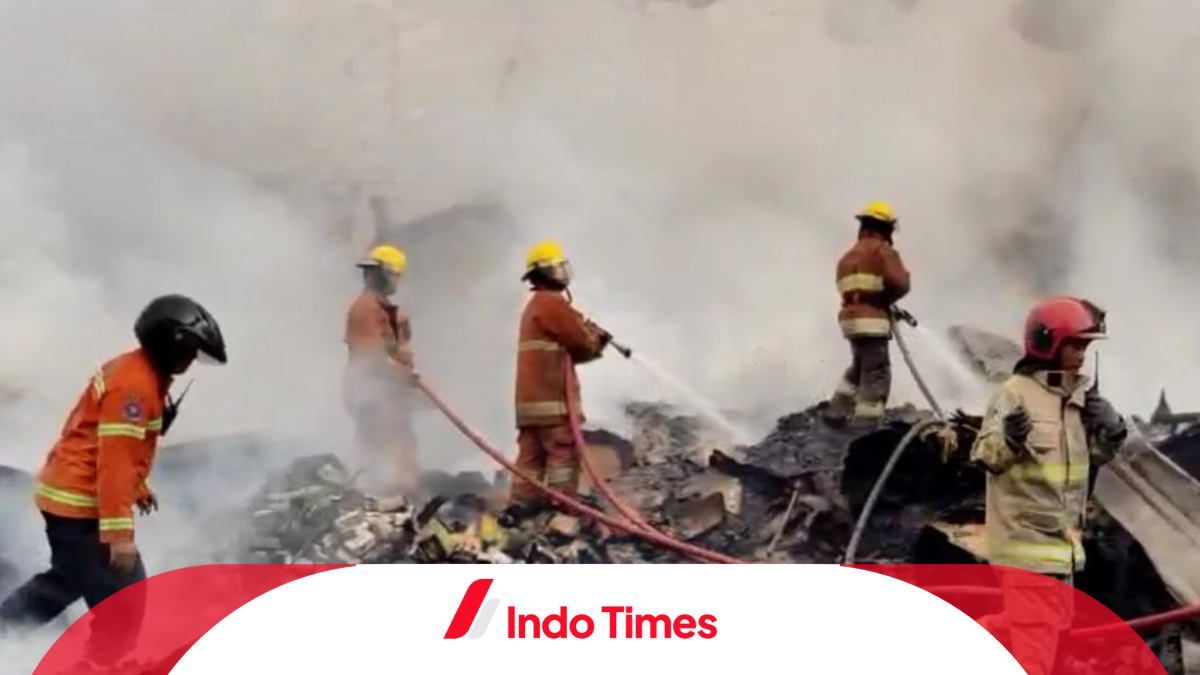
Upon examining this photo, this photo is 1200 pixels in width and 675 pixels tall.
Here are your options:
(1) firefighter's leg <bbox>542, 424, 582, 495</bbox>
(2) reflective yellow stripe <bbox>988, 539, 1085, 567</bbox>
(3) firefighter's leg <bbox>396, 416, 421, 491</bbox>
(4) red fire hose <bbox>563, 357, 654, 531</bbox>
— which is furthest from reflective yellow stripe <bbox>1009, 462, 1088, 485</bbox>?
(3) firefighter's leg <bbox>396, 416, 421, 491</bbox>

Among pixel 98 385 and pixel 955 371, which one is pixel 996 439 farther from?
pixel 98 385

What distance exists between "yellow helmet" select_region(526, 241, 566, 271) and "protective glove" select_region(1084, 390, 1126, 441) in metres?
0.92

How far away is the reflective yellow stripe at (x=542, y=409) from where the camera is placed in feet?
7.06

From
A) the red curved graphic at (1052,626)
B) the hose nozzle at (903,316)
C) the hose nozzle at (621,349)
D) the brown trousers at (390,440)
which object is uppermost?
the hose nozzle at (903,316)

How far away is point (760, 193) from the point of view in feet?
7.16

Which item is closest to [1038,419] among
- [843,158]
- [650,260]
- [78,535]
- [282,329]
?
[843,158]

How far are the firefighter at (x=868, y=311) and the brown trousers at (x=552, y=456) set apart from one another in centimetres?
44

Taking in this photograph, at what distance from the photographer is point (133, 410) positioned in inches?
83.3

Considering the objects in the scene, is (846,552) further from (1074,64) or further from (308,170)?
(308,170)

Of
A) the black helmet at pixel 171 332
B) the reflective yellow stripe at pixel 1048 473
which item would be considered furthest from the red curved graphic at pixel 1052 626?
the black helmet at pixel 171 332

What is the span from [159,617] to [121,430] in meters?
0.32

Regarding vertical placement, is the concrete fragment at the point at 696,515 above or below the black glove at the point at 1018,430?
below

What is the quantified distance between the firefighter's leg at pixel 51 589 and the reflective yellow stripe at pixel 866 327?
1.34 metres

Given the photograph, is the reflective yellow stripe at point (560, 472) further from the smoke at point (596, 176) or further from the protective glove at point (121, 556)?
the protective glove at point (121, 556)
